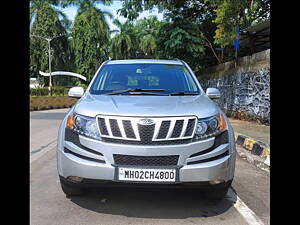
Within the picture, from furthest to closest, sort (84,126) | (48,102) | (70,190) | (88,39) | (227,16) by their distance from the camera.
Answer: (88,39), (48,102), (227,16), (70,190), (84,126)

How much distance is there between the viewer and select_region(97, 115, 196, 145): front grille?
126 inches

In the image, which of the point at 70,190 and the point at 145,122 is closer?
the point at 145,122

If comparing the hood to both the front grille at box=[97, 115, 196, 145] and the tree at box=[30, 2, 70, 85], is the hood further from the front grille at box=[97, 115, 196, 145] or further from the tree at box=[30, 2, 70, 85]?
the tree at box=[30, 2, 70, 85]

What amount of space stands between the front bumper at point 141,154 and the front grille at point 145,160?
0.12 ft

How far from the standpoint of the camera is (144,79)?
4.62m

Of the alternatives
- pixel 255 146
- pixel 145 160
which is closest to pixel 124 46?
pixel 255 146

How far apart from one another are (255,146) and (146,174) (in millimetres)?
4738

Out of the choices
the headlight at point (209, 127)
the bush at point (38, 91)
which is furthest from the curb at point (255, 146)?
the bush at point (38, 91)

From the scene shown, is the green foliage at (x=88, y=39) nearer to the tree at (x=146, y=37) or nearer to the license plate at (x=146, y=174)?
the tree at (x=146, y=37)

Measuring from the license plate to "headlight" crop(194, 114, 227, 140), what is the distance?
0.43 metres

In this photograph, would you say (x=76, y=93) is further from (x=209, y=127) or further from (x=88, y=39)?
(x=88, y=39)

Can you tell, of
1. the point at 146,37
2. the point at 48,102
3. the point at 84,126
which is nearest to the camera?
the point at 84,126
